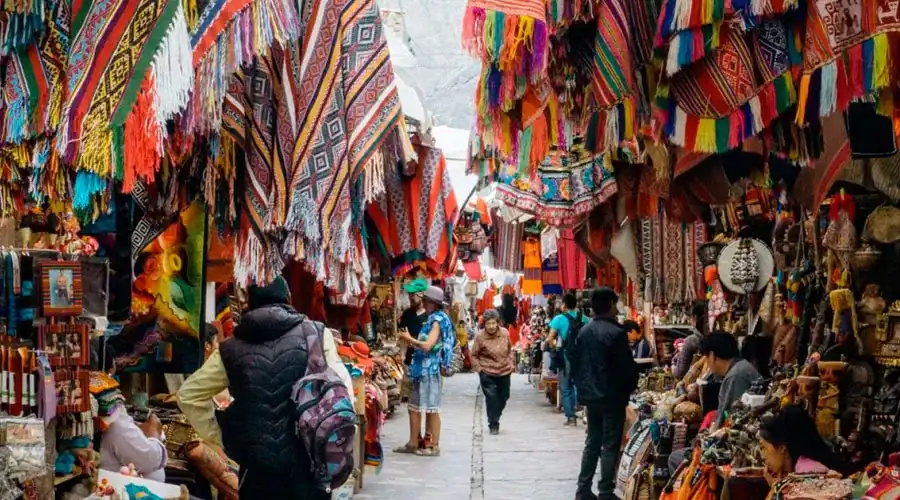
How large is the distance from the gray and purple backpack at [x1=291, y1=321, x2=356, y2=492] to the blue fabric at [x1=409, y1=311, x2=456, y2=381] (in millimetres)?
6177

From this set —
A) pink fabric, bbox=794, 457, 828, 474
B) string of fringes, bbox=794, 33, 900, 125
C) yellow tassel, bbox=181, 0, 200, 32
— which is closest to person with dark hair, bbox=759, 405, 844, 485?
pink fabric, bbox=794, 457, 828, 474

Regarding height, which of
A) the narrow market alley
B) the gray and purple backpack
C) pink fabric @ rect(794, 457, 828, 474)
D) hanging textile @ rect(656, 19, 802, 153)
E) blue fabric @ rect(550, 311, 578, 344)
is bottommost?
the narrow market alley

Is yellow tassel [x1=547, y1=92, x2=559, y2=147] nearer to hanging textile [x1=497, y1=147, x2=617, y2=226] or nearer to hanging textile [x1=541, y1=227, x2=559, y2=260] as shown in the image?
hanging textile [x1=497, y1=147, x2=617, y2=226]

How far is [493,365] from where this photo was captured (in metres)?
14.5

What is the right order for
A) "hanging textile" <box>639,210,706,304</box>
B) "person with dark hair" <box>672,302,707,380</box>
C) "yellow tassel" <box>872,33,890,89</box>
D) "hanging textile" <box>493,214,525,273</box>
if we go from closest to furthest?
"yellow tassel" <box>872,33,890,89</box>, "person with dark hair" <box>672,302,707,380</box>, "hanging textile" <box>639,210,706,304</box>, "hanging textile" <box>493,214,525,273</box>

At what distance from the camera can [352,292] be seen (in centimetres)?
656

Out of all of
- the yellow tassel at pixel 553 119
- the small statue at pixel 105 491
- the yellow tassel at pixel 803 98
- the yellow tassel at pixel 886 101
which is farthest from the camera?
the yellow tassel at pixel 553 119

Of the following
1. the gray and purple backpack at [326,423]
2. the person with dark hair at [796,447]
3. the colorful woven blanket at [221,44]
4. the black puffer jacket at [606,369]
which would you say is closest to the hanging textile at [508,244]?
the black puffer jacket at [606,369]

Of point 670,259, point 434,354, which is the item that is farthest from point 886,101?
point 434,354

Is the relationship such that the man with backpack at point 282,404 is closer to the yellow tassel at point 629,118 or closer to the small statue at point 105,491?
the small statue at point 105,491

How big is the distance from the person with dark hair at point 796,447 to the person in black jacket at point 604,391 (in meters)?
3.10

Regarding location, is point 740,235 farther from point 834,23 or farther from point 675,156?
point 834,23

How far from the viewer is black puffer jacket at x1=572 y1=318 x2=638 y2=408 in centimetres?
874

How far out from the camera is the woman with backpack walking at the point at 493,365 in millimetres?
14266
